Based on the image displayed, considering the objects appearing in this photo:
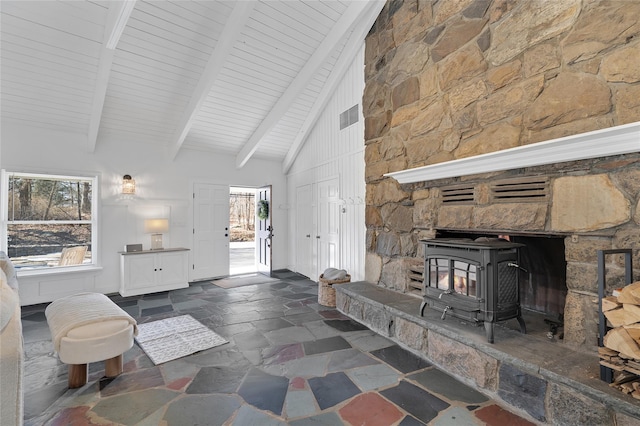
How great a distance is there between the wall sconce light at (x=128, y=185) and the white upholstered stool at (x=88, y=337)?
3.01m

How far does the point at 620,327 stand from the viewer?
1.67 m

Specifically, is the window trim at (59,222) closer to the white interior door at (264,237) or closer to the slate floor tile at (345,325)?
the white interior door at (264,237)

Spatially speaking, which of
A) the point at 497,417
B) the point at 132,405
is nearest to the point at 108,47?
the point at 132,405

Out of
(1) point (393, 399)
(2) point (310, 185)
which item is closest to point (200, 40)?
(2) point (310, 185)

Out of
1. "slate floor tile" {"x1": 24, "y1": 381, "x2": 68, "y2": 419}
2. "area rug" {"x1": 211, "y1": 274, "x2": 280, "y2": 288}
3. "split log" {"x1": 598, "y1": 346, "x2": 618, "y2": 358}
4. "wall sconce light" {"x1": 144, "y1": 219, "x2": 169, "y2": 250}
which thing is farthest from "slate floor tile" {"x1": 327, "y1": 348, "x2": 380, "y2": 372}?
"wall sconce light" {"x1": 144, "y1": 219, "x2": 169, "y2": 250}

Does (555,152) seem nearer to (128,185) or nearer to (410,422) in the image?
(410,422)

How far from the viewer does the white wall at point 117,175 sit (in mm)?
4551

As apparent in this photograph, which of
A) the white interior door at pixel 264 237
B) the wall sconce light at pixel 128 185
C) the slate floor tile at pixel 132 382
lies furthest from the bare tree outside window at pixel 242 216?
the slate floor tile at pixel 132 382

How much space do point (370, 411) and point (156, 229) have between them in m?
4.79

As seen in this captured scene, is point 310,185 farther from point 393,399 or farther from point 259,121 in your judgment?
point 393,399

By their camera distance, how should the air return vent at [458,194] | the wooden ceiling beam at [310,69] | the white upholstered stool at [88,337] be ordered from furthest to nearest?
the wooden ceiling beam at [310,69]
the air return vent at [458,194]
the white upholstered stool at [88,337]

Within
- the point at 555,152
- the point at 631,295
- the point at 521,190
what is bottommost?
the point at 631,295

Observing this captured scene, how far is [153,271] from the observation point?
5.27m

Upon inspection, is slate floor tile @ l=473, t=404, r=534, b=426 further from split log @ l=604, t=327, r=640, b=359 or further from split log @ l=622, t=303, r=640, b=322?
split log @ l=622, t=303, r=640, b=322
